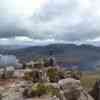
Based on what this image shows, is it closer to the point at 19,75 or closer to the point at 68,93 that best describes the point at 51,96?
the point at 68,93

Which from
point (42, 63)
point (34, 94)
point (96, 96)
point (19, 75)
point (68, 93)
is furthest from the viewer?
point (42, 63)

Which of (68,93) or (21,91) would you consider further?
(68,93)

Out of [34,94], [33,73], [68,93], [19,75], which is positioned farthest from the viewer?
[19,75]

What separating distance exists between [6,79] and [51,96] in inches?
638

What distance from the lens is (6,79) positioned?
4231 cm

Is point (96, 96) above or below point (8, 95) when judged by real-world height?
below

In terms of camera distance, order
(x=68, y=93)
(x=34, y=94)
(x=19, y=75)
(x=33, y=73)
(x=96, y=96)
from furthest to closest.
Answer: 1. (x=96, y=96)
2. (x=19, y=75)
3. (x=33, y=73)
4. (x=68, y=93)
5. (x=34, y=94)

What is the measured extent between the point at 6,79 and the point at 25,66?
1284 centimetres

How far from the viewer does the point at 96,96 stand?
50.2 metres

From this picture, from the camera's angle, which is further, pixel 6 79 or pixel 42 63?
pixel 42 63

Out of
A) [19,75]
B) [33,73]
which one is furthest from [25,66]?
[33,73]

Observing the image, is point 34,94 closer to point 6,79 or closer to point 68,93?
point 68,93

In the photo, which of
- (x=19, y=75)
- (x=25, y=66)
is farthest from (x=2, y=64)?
(x=19, y=75)

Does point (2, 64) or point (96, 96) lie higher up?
point (2, 64)
